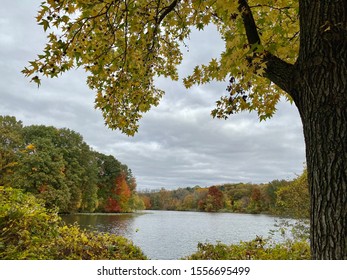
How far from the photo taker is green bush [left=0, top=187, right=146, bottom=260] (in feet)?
15.7

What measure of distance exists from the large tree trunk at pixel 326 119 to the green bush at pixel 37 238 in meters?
3.85

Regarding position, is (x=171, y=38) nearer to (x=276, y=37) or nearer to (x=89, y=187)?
(x=276, y=37)

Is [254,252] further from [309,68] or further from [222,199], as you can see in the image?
[222,199]

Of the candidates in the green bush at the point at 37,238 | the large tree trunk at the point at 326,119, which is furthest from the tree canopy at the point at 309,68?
the green bush at the point at 37,238

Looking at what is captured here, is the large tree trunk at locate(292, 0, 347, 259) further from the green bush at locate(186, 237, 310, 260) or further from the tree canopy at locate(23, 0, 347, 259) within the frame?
the green bush at locate(186, 237, 310, 260)

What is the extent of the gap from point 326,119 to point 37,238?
4.41 metres

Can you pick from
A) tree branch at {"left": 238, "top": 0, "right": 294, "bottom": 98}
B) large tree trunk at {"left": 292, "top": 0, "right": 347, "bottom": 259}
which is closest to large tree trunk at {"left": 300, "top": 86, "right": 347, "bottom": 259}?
large tree trunk at {"left": 292, "top": 0, "right": 347, "bottom": 259}

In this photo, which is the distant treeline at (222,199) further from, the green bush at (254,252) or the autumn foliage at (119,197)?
the green bush at (254,252)

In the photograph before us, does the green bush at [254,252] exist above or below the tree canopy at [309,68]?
below

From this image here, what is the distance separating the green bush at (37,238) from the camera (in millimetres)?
4781

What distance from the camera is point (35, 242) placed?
507 centimetres

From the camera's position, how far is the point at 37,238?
5.01 metres

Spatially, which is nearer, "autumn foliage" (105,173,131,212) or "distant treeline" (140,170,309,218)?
"distant treeline" (140,170,309,218)

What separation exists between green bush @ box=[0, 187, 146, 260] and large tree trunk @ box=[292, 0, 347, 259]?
12.6ft
